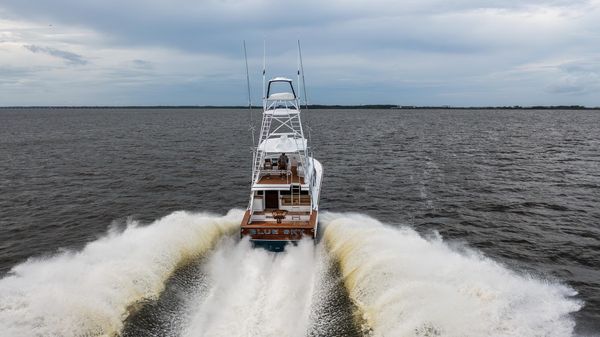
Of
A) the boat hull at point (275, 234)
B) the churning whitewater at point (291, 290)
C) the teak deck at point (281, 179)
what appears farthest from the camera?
the teak deck at point (281, 179)

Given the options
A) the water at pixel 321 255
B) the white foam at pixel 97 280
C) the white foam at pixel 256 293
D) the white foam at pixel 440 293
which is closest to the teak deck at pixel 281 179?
the water at pixel 321 255

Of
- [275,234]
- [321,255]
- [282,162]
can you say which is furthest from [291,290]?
[282,162]

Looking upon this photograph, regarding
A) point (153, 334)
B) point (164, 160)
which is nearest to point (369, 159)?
point (164, 160)

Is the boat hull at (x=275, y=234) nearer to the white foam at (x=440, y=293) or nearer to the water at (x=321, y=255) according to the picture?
the water at (x=321, y=255)

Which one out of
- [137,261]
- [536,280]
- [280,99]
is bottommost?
[536,280]

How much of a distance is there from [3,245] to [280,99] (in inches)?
617

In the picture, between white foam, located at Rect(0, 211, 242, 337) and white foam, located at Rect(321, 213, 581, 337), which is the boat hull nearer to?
white foam, located at Rect(321, 213, 581, 337)

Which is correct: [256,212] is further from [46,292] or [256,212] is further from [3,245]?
[3,245]

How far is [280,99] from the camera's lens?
2147 cm

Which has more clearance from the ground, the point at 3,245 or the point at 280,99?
the point at 280,99

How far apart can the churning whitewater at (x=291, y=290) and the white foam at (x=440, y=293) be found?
41 mm

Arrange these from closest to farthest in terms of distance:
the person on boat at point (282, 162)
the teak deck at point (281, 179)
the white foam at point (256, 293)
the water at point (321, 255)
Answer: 1. the white foam at point (256, 293)
2. the water at point (321, 255)
3. the teak deck at point (281, 179)
4. the person on boat at point (282, 162)

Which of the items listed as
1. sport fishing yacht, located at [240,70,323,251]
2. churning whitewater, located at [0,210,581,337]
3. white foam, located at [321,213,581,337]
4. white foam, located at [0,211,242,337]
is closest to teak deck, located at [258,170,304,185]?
sport fishing yacht, located at [240,70,323,251]

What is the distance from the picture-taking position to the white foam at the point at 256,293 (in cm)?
1220
